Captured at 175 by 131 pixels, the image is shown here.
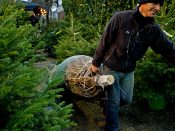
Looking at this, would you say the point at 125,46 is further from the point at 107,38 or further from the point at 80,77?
the point at 80,77

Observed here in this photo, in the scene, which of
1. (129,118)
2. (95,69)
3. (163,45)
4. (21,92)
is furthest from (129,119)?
(21,92)

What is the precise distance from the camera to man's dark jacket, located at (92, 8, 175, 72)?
443 cm

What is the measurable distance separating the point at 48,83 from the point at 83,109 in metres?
3.20

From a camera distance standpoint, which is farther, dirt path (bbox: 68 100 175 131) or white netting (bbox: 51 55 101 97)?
dirt path (bbox: 68 100 175 131)

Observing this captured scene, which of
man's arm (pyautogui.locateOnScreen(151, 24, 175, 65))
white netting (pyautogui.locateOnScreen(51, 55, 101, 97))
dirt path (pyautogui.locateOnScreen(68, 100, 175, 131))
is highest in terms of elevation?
man's arm (pyautogui.locateOnScreen(151, 24, 175, 65))

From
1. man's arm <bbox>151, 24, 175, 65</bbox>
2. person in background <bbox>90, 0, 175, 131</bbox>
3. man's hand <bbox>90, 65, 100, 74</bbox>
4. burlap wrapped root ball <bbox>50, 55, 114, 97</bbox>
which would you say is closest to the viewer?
person in background <bbox>90, 0, 175, 131</bbox>

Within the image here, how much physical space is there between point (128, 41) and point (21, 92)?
217 cm

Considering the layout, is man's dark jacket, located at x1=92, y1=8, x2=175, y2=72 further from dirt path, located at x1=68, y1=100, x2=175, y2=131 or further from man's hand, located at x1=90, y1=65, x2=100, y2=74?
dirt path, located at x1=68, y1=100, x2=175, y2=131

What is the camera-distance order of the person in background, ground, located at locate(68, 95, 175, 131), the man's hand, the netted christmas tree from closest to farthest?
the netted christmas tree < the person in background < the man's hand < ground, located at locate(68, 95, 175, 131)

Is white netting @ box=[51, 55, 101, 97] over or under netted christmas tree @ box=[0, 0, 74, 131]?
under

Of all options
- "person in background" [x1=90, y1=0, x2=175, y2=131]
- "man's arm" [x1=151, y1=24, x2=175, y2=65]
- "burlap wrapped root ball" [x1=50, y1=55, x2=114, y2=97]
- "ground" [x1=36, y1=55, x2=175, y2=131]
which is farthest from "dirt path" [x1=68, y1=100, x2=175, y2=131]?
"man's arm" [x1=151, y1=24, x2=175, y2=65]

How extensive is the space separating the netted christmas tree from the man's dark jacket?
167 cm

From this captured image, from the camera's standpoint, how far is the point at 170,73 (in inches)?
200

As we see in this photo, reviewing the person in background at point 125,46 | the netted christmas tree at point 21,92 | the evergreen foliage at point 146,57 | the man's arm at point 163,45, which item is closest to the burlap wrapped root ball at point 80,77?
the person in background at point 125,46
